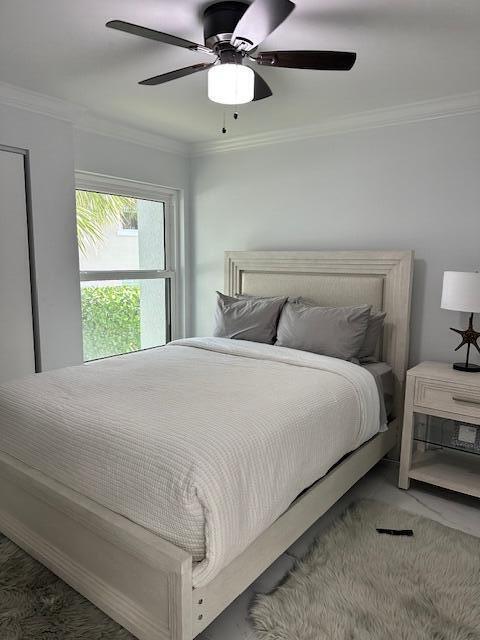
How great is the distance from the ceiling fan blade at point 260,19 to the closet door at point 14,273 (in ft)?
5.87

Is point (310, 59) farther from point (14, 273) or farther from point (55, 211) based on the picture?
point (14, 273)

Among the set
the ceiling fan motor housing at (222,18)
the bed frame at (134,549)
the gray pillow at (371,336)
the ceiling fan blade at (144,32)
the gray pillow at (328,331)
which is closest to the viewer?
the bed frame at (134,549)

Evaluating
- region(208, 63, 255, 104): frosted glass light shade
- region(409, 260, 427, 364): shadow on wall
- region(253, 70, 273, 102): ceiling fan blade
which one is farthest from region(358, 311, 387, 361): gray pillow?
region(208, 63, 255, 104): frosted glass light shade

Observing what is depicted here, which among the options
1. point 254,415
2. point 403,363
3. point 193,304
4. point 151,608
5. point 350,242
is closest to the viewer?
point 151,608

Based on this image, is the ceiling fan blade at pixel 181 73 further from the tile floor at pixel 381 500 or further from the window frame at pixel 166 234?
the tile floor at pixel 381 500

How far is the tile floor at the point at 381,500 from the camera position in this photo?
163 cm

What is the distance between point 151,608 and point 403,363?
7.04 feet

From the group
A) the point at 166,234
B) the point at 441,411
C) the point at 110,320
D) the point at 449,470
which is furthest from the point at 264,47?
the point at 449,470

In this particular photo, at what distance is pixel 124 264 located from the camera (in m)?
3.73

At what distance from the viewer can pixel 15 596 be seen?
1.71 meters

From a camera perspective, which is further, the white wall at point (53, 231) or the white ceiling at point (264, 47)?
the white wall at point (53, 231)

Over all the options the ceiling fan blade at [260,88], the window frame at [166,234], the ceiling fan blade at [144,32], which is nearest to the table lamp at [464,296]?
the ceiling fan blade at [260,88]

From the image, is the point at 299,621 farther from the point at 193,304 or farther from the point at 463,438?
the point at 193,304

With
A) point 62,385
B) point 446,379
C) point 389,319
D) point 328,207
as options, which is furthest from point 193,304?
point 446,379
